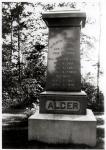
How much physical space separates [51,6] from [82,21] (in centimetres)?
523

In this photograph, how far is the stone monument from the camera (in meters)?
5.91

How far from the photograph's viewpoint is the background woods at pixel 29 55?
11.3 meters

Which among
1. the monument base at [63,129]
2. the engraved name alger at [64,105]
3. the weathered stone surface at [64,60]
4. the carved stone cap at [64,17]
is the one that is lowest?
the monument base at [63,129]

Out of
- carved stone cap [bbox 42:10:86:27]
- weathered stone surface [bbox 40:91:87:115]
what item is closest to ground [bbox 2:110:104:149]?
weathered stone surface [bbox 40:91:87:115]

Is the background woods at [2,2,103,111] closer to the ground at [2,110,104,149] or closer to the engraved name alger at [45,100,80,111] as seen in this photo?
the ground at [2,110,104,149]

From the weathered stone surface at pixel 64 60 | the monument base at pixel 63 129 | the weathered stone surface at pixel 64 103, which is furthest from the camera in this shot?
the weathered stone surface at pixel 64 60

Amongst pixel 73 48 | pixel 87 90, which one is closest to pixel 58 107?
pixel 73 48

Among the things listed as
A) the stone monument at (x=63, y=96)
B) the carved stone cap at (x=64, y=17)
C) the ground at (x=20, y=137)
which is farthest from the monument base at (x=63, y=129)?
the carved stone cap at (x=64, y=17)

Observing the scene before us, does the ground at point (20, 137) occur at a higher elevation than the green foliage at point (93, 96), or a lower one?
lower

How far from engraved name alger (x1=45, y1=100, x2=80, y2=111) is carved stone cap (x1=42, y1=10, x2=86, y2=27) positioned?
5.64 feet

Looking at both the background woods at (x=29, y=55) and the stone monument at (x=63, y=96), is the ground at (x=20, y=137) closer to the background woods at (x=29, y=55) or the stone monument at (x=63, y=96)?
the stone monument at (x=63, y=96)

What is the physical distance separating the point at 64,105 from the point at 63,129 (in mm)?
554

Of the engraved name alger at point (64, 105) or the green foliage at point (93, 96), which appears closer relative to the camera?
the engraved name alger at point (64, 105)

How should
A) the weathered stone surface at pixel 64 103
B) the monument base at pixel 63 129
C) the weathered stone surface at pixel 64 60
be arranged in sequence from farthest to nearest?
1. the weathered stone surface at pixel 64 60
2. the weathered stone surface at pixel 64 103
3. the monument base at pixel 63 129
